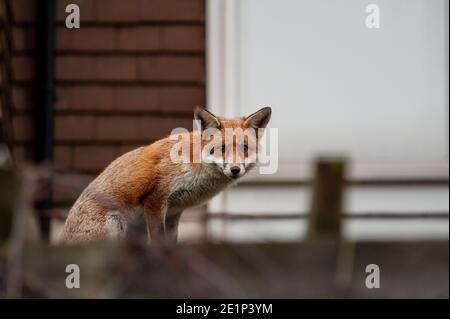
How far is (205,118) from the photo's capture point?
256 cm

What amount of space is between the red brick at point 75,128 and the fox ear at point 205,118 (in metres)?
1.07

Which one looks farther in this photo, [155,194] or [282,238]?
[282,238]

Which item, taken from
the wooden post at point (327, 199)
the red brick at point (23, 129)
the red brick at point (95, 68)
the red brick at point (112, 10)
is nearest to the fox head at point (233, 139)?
the red brick at point (95, 68)

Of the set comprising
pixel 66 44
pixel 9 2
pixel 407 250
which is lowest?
pixel 407 250

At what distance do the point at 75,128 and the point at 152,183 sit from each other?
2.55 feet

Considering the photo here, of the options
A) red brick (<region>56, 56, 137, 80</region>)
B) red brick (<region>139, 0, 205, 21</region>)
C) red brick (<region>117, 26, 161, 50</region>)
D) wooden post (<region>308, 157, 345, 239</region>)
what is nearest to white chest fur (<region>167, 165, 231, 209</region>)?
red brick (<region>56, 56, 137, 80</region>)

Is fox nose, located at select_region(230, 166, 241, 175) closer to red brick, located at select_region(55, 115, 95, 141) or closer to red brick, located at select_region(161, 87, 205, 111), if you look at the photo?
red brick, located at select_region(161, 87, 205, 111)

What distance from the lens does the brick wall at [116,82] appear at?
3609mm

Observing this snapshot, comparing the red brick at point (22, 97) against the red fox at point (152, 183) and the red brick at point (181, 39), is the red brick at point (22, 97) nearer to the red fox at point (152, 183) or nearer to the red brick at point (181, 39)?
the red brick at point (181, 39)

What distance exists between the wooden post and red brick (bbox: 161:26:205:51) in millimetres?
3188
